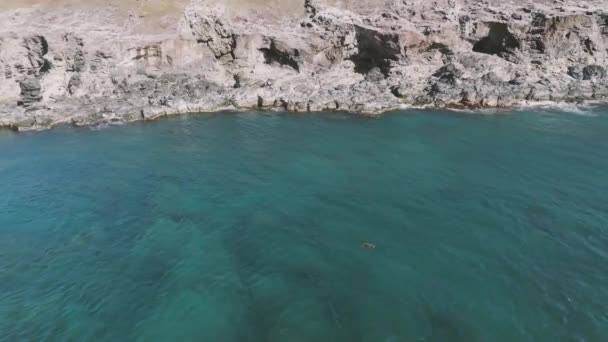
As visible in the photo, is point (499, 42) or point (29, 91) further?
point (499, 42)

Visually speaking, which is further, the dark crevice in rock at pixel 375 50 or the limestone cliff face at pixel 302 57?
the dark crevice in rock at pixel 375 50

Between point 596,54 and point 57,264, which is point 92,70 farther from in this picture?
point 596,54

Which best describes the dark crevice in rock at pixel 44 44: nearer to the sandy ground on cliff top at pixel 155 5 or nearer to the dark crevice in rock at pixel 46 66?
the dark crevice in rock at pixel 46 66

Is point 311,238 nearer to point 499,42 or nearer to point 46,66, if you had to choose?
point 499,42

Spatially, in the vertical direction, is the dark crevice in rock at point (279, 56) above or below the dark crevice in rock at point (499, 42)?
below

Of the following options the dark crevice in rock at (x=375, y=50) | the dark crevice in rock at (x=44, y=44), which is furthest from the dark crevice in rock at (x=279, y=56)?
the dark crevice in rock at (x=44, y=44)

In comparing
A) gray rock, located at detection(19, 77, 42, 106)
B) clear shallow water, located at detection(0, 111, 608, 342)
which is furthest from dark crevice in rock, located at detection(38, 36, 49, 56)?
clear shallow water, located at detection(0, 111, 608, 342)

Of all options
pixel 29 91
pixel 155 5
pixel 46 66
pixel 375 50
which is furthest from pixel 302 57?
pixel 29 91
